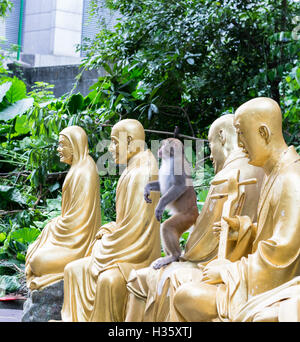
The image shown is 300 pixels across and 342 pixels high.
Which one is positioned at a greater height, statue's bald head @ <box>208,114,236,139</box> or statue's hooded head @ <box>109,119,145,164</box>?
statue's hooded head @ <box>109,119,145,164</box>

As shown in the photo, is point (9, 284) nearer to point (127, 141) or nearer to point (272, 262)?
point (127, 141)

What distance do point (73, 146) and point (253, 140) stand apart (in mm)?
2686

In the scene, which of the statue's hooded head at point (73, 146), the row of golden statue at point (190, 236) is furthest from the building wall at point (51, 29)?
the row of golden statue at point (190, 236)

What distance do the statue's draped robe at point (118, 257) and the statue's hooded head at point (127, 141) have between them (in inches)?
5.4

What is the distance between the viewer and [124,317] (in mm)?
4477

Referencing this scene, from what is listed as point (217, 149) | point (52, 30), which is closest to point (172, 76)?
point (217, 149)

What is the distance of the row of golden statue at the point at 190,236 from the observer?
10.2ft

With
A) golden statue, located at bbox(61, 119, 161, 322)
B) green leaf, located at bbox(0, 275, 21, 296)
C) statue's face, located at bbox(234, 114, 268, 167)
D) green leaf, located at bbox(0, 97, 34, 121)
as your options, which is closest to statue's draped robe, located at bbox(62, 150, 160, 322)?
golden statue, located at bbox(61, 119, 161, 322)

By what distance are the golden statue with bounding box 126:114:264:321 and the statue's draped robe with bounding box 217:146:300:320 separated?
1.66 feet

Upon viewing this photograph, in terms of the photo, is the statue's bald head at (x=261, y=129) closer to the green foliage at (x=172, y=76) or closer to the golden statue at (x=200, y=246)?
the golden statue at (x=200, y=246)

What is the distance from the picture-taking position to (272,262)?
311cm

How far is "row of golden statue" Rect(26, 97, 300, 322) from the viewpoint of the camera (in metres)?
3.12

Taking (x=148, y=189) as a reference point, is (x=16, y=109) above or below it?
above

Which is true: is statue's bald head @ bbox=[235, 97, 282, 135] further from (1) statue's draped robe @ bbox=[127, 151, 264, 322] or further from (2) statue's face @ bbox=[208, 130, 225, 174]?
(2) statue's face @ bbox=[208, 130, 225, 174]
